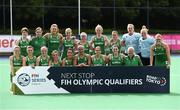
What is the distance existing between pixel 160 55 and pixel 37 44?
3139 millimetres

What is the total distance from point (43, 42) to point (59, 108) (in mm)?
3102

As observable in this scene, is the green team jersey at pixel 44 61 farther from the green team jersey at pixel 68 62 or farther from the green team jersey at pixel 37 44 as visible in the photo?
the green team jersey at pixel 37 44

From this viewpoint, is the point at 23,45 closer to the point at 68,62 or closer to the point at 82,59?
the point at 68,62

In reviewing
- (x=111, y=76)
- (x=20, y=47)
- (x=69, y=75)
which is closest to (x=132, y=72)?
(x=111, y=76)

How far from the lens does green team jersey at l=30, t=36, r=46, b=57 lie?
46.1ft

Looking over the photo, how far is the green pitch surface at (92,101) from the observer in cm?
1149

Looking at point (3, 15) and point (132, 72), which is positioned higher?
point (3, 15)

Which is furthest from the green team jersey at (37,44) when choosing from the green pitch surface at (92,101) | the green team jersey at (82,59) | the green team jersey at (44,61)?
the green pitch surface at (92,101)

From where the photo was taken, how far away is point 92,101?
1235cm

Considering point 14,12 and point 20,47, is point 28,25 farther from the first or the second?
point 20,47

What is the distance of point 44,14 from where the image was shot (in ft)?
115

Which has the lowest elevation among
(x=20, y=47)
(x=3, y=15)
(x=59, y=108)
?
(x=59, y=108)

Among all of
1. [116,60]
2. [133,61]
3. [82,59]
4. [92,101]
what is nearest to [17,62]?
[82,59]

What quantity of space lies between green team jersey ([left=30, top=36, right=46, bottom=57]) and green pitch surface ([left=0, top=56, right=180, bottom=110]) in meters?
1.23
